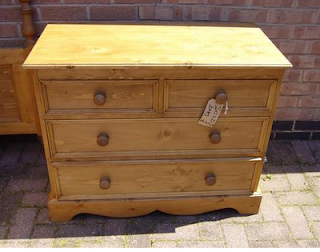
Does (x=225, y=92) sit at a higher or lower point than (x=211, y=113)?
higher

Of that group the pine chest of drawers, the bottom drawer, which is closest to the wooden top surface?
the pine chest of drawers

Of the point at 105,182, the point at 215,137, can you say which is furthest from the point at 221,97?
the point at 105,182

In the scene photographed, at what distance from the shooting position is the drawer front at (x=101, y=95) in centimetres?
185

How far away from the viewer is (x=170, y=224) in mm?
2334

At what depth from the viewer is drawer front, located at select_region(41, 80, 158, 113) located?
6.07ft

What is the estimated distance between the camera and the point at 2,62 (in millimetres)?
2535

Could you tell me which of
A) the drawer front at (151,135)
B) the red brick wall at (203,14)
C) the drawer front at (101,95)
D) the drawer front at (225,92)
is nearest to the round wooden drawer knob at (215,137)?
the drawer front at (151,135)

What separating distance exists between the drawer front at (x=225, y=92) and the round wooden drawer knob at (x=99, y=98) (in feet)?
1.09

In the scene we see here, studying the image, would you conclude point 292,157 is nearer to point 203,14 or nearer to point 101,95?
point 203,14

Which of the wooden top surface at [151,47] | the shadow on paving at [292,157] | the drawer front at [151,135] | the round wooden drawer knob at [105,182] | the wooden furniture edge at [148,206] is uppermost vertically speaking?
the wooden top surface at [151,47]

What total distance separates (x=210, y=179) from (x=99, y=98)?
865 millimetres

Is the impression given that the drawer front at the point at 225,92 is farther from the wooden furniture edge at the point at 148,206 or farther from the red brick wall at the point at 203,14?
the red brick wall at the point at 203,14

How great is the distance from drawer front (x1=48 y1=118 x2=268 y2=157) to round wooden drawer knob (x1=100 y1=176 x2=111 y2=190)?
184 millimetres
